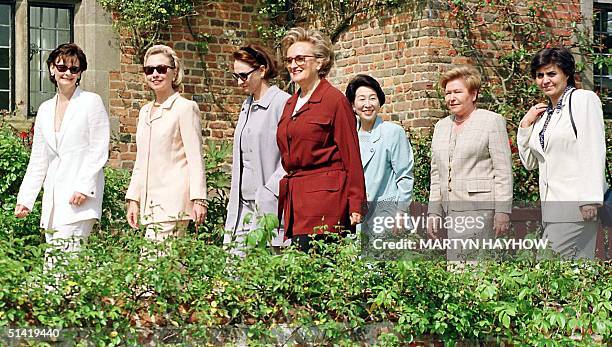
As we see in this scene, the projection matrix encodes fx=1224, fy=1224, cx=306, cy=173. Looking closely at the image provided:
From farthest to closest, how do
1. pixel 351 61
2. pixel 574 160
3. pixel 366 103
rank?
pixel 351 61
pixel 366 103
pixel 574 160

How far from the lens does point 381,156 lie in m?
8.16

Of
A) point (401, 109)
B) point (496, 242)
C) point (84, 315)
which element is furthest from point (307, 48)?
point (401, 109)

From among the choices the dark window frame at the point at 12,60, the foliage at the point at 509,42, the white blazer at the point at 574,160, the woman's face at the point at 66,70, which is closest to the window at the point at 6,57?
the dark window frame at the point at 12,60

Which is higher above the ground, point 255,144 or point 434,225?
point 255,144

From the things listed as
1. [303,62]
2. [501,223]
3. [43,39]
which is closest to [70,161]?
[303,62]

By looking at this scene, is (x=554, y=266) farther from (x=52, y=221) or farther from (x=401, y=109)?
(x=401, y=109)

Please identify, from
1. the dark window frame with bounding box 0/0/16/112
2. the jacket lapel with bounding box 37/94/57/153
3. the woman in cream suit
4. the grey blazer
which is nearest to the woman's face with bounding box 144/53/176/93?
the grey blazer

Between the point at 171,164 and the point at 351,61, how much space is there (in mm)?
5701

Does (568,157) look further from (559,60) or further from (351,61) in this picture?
(351,61)

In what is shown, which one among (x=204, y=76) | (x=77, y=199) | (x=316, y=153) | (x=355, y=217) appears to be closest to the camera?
(x=355, y=217)

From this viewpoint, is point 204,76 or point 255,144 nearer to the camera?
point 255,144

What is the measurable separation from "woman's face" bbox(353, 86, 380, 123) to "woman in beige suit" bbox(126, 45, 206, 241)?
45.8 inches

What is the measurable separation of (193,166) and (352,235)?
1.28m

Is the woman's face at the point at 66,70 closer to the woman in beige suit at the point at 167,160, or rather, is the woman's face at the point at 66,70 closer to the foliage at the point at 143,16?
the woman in beige suit at the point at 167,160
